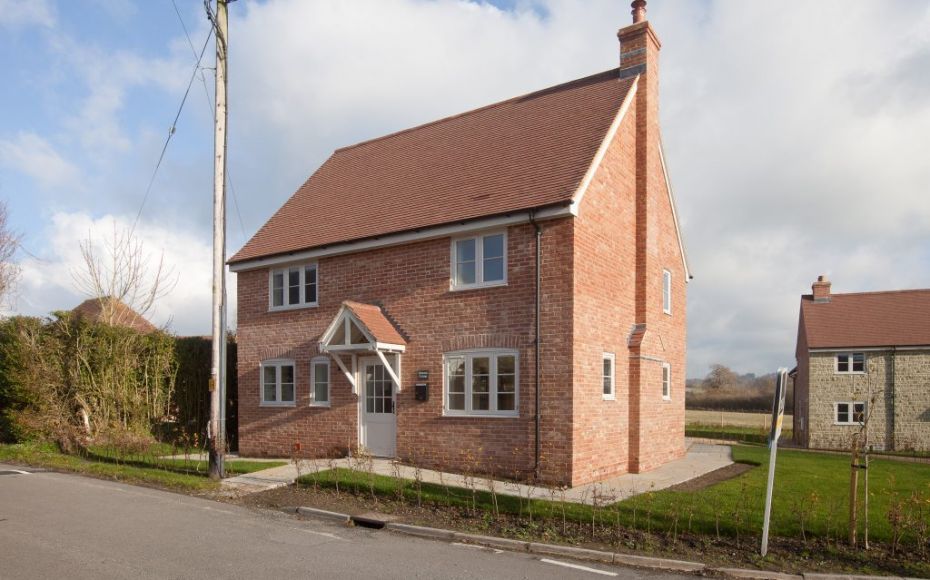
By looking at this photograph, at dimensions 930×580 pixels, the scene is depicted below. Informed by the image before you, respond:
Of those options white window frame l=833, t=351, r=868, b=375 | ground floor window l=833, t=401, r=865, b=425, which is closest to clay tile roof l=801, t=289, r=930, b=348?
white window frame l=833, t=351, r=868, b=375

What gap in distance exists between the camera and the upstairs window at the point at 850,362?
36719 mm

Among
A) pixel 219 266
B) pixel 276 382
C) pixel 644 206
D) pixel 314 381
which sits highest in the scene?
pixel 644 206

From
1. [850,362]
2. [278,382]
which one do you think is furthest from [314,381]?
[850,362]

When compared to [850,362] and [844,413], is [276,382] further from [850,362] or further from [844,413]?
[844,413]

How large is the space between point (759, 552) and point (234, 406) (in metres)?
16.5

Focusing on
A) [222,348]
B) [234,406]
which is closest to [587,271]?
[222,348]

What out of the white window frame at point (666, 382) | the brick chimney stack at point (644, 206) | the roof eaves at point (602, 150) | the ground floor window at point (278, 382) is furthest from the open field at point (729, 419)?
the ground floor window at point (278, 382)

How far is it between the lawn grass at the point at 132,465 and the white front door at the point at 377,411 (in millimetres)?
2159

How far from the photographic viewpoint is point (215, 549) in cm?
899

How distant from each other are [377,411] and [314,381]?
2105 millimetres

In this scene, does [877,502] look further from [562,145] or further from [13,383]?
[13,383]

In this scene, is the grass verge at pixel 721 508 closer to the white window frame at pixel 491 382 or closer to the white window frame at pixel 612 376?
the white window frame at pixel 491 382

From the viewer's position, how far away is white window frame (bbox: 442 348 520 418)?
47.0ft

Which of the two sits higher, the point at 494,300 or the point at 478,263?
the point at 478,263
